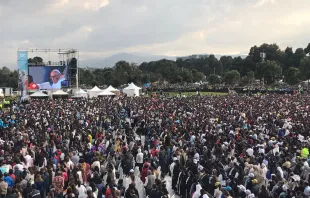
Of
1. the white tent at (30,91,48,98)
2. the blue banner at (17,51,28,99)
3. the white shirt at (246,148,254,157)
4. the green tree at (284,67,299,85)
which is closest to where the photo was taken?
the white shirt at (246,148,254,157)

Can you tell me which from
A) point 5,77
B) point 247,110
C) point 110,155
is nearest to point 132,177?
point 110,155

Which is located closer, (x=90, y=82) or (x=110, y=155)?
(x=110, y=155)

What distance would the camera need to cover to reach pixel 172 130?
17.3 meters

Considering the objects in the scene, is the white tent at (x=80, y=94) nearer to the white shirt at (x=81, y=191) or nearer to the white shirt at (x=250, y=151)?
the white shirt at (x=250, y=151)

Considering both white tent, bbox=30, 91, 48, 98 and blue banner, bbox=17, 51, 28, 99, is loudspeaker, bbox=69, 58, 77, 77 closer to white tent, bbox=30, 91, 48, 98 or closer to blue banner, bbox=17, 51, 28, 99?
white tent, bbox=30, 91, 48, 98

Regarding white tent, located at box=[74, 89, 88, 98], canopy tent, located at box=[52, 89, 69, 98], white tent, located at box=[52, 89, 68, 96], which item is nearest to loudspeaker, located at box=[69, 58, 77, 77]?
white tent, located at box=[74, 89, 88, 98]

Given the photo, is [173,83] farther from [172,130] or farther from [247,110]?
[172,130]

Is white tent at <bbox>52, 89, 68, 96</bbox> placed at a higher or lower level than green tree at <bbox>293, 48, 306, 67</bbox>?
lower

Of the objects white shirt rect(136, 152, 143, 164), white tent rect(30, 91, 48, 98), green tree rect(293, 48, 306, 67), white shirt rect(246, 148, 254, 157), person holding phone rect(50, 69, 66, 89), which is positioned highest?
green tree rect(293, 48, 306, 67)

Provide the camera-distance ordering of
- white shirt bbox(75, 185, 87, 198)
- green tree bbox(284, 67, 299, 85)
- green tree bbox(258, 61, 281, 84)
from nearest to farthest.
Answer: white shirt bbox(75, 185, 87, 198) < green tree bbox(284, 67, 299, 85) < green tree bbox(258, 61, 281, 84)

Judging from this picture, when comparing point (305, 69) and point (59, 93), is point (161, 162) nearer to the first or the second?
point (59, 93)

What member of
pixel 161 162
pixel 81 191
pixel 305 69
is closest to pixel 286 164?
pixel 161 162

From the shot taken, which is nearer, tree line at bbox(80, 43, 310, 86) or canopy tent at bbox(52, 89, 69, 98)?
canopy tent at bbox(52, 89, 69, 98)

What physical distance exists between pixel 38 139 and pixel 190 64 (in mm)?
105721
